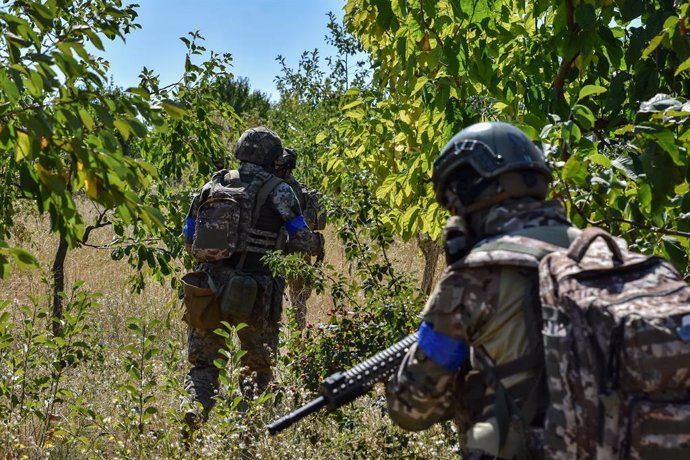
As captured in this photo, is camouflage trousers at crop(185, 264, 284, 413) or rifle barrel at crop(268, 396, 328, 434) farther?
camouflage trousers at crop(185, 264, 284, 413)

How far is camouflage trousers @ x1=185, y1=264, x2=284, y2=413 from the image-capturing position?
5589 mm

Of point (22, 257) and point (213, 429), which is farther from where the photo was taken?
point (213, 429)

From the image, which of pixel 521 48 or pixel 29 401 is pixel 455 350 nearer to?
pixel 521 48

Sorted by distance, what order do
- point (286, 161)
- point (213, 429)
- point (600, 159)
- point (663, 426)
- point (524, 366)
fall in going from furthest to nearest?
point (286, 161)
point (213, 429)
point (600, 159)
point (524, 366)
point (663, 426)

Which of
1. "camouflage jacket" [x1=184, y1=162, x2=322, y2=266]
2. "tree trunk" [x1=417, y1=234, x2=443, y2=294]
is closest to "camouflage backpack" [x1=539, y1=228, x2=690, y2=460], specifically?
"camouflage jacket" [x1=184, y1=162, x2=322, y2=266]

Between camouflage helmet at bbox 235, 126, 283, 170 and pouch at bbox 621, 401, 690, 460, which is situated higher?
camouflage helmet at bbox 235, 126, 283, 170

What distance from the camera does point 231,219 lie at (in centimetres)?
539

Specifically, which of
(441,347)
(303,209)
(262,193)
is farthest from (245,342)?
(441,347)

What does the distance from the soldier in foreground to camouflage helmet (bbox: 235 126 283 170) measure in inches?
12.4

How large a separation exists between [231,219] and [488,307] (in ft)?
10.6

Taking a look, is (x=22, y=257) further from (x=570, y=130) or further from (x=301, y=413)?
(x=570, y=130)

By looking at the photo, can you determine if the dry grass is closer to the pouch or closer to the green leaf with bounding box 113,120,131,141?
the green leaf with bounding box 113,120,131,141

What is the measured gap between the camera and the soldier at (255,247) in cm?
554

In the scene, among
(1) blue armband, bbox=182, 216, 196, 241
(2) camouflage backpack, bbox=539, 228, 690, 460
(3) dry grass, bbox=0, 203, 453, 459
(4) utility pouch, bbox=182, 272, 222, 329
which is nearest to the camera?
(2) camouflage backpack, bbox=539, 228, 690, 460
